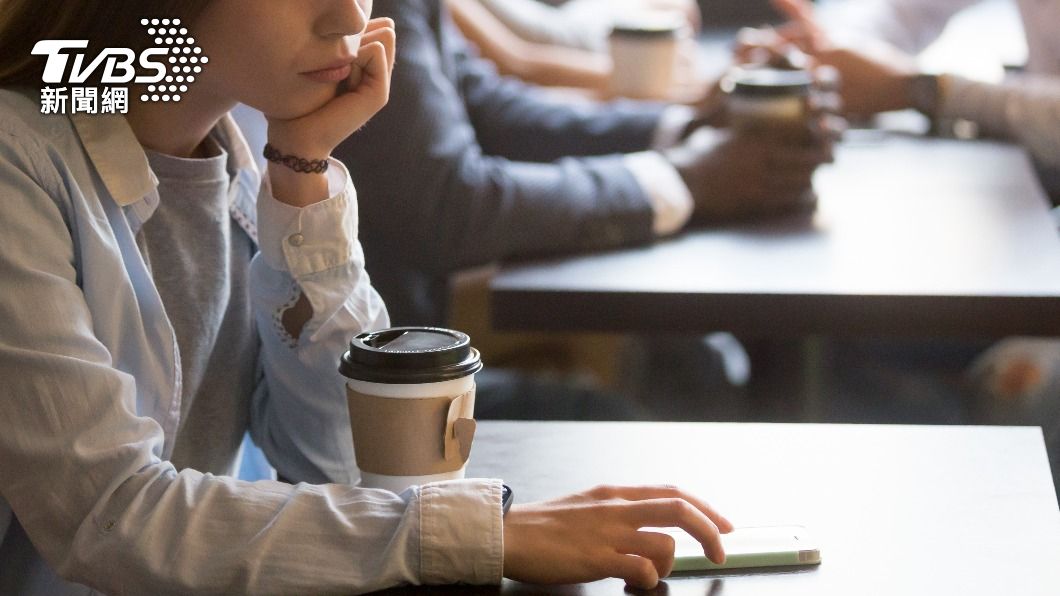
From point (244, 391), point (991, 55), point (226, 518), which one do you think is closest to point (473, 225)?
point (244, 391)

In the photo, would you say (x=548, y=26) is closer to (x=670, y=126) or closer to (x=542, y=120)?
(x=542, y=120)

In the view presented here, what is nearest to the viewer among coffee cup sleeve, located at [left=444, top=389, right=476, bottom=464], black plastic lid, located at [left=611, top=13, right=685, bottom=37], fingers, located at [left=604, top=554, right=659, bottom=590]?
fingers, located at [left=604, top=554, right=659, bottom=590]

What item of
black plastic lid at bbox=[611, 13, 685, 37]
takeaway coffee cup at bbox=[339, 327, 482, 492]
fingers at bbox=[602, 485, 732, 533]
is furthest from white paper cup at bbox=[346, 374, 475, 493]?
black plastic lid at bbox=[611, 13, 685, 37]

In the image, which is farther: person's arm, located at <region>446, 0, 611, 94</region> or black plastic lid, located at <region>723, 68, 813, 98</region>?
person's arm, located at <region>446, 0, 611, 94</region>

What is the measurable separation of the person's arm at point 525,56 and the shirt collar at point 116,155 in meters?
1.78

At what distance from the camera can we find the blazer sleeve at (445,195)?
174cm

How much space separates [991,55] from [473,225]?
8.45 feet

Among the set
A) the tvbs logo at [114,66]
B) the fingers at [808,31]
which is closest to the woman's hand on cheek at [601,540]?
the tvbs logo at [114,66]

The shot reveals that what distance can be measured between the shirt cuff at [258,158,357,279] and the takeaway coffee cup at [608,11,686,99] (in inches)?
51.3

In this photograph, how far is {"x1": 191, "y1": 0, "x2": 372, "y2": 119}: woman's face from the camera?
→ 1020mm

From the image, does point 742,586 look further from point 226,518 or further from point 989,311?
point 989,311

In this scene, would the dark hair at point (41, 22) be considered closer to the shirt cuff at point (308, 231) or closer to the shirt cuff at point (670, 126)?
the shirt cuff at point (308, 231)

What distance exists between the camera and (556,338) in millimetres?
2486

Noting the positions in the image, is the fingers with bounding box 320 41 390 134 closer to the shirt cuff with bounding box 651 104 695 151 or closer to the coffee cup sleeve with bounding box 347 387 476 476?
the coffee cup sleeve with bounding box 347 387 476 476
